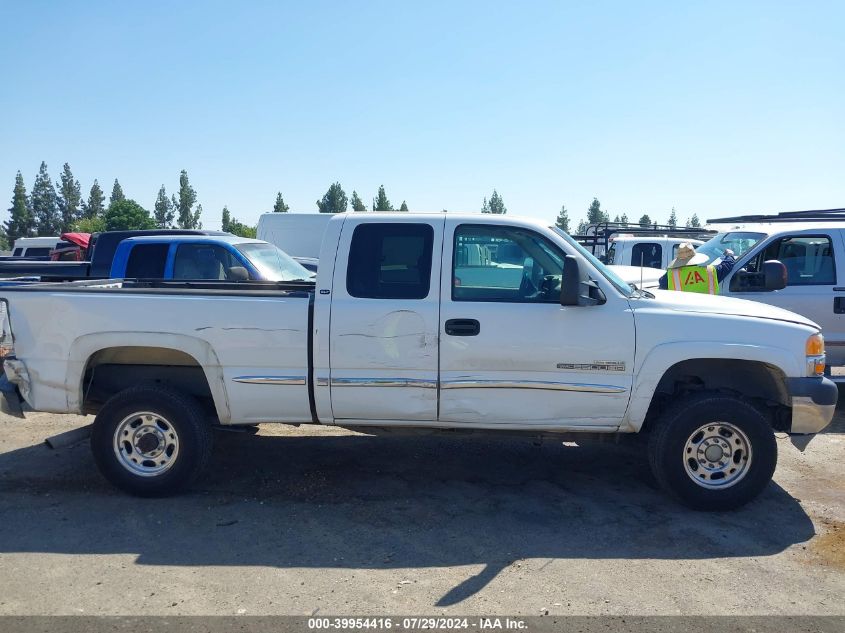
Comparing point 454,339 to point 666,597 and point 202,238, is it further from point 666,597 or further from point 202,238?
point 202,238

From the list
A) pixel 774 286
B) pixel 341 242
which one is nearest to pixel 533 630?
pixel 341 242

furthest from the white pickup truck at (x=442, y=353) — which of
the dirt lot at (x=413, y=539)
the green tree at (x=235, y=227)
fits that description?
the green tree at (x=235, y=227)

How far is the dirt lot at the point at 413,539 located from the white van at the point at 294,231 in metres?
13.6

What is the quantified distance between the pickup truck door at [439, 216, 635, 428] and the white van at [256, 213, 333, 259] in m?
14.9

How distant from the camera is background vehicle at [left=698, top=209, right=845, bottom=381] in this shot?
8.27 metres

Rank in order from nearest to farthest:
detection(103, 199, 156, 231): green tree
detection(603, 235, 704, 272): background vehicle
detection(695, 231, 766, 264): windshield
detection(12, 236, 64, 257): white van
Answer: detection(695, 231, 766, 264): windshield, detection(603, 235, 704, 272): background vehicle, detection(12, 236, 64, 257): white van, detection(103, 199, 156, 231): green tree

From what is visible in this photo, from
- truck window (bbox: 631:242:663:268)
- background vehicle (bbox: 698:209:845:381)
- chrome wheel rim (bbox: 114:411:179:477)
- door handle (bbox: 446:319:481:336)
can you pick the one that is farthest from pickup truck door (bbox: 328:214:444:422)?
truck window (bbox: 631:242:663:268)

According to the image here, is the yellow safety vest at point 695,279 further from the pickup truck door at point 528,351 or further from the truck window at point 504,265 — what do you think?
the truck window at point 504,265

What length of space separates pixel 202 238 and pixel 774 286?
699cm

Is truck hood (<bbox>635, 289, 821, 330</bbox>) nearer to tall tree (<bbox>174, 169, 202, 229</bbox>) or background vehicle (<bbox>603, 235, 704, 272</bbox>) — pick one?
background vehicle (<bbox>603, 235, 704, 272</bbox>)

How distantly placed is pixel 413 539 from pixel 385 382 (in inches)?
42.6

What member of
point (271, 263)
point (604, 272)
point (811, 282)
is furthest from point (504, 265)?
point (271, 263)

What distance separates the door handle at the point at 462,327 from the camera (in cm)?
506

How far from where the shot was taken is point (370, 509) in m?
5.20
